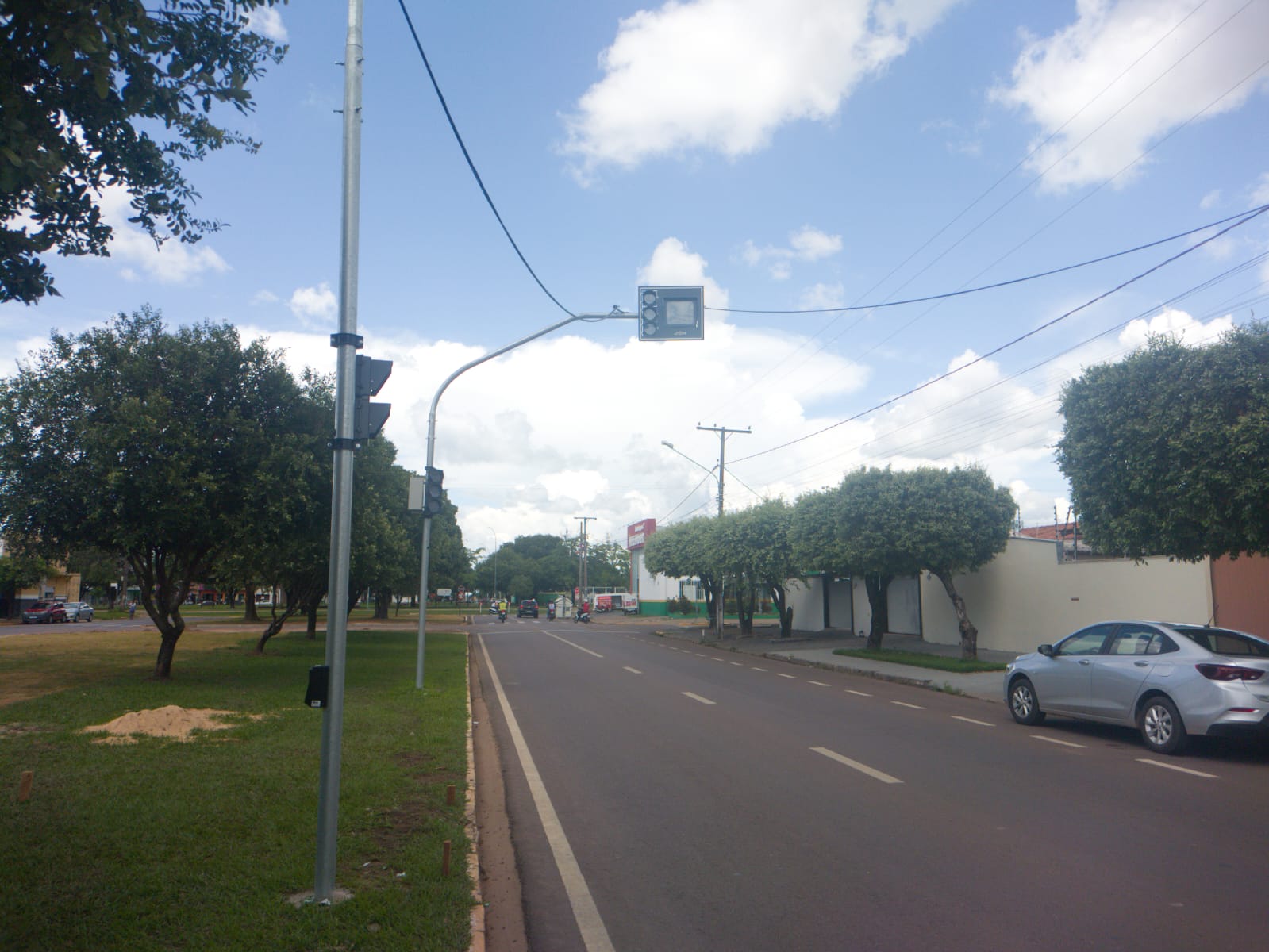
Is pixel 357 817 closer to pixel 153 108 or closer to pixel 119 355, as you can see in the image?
pixel 153 108

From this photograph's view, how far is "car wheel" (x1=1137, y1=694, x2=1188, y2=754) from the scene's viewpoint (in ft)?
34.3

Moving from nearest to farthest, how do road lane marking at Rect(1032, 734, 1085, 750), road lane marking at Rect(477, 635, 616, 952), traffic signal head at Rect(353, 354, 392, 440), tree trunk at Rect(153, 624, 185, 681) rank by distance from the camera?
road lane marking at Rect(477, 635, 616, 952)
traffic signal head at Rect(353, 354, 392, 440)
road lane marking at Rect(1032, 734, 1085, 750)
tree trunk at Rect(153, 624, 185, 681)

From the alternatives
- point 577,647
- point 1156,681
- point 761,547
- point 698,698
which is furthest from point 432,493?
point 761,547

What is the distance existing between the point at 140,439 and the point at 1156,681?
14.9 meters

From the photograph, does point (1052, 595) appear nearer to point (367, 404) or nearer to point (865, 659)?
point (865, 659)

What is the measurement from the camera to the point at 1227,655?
10422mm

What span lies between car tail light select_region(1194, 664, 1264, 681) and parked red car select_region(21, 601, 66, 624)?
56.1 meters

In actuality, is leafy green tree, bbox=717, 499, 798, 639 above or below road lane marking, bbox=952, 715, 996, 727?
above

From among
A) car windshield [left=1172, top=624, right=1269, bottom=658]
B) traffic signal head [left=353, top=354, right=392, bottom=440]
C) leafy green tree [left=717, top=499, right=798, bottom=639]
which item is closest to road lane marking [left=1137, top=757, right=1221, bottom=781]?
car windshield [left=1172, top=624, right=1269, bottom=658]

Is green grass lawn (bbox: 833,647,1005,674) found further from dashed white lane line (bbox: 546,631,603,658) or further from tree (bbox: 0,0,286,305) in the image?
tree (bbox: 0,0,286,305)

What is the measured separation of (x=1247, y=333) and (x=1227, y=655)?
4.99m

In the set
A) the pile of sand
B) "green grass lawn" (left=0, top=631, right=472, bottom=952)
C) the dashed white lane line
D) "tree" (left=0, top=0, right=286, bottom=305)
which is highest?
"tree" (left=0, top=0, right=286, bottom=305)

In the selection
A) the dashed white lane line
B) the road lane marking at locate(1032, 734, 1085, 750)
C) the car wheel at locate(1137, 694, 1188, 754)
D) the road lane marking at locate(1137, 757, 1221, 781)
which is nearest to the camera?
the road lane marking at locate(1137, 757, 1221, 781)

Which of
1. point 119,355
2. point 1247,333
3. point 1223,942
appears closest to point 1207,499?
point 1247,333
